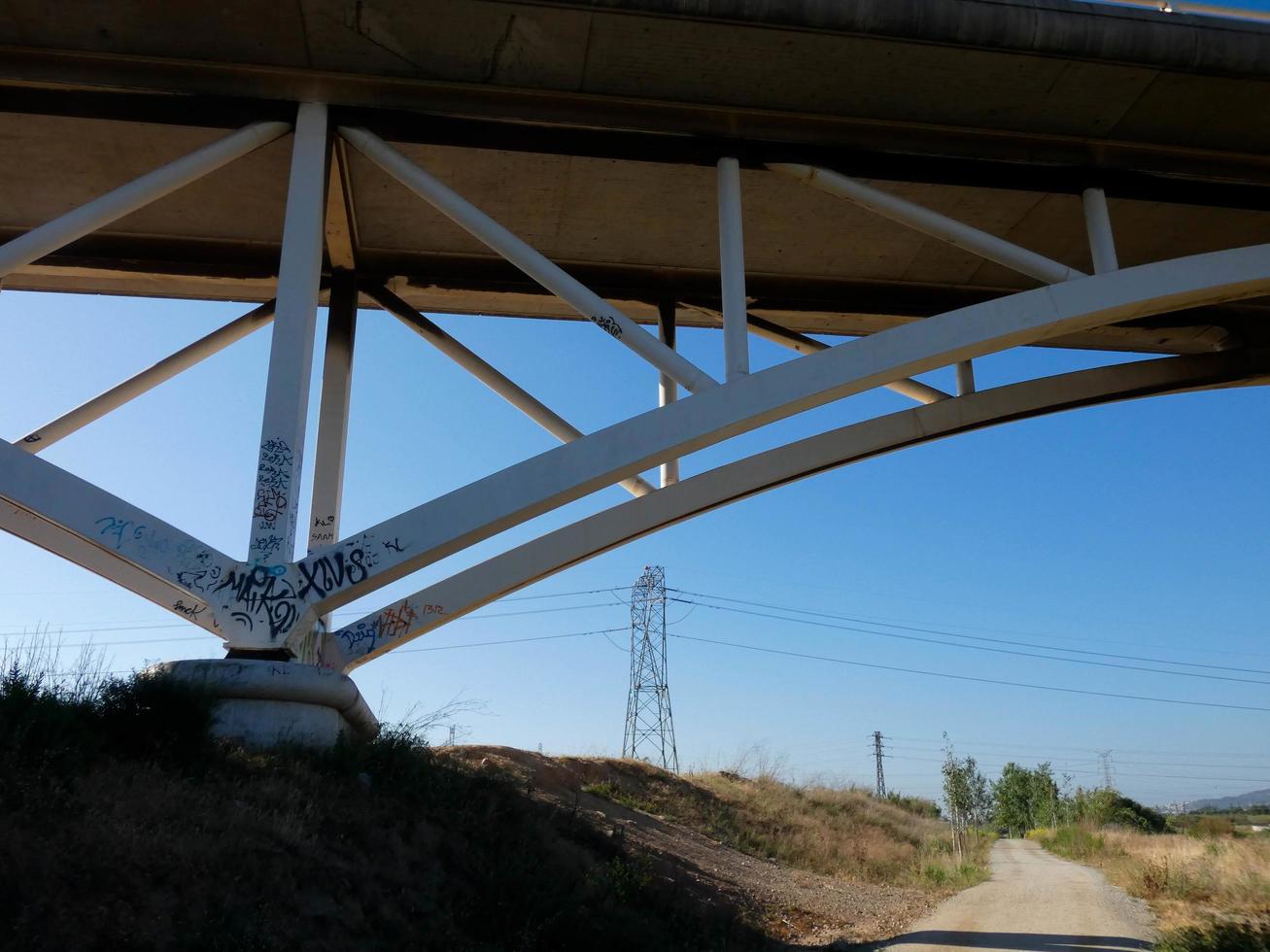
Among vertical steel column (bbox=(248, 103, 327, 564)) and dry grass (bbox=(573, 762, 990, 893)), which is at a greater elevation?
vertical steel column (bbox=(248, 103, 327, 564))

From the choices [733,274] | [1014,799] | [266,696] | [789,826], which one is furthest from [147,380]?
[1014,799]

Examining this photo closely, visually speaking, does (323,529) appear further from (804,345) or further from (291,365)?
(804,345)

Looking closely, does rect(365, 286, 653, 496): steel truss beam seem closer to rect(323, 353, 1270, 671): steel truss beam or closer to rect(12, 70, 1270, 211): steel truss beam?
rect(323, 353, 1270, 671): steel truss beam

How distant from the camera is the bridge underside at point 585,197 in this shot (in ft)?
27.1

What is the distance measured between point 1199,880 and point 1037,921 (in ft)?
16.4

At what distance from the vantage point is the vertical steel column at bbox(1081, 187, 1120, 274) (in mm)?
9547

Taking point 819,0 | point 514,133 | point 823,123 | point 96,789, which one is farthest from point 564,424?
point 96,789

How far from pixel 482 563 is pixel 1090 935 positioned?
28.8ft

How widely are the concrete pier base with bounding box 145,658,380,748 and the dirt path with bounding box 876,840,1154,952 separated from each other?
7229 mm

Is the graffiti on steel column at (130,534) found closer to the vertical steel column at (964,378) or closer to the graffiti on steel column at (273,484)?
the graffiti on steel column at (273,484)

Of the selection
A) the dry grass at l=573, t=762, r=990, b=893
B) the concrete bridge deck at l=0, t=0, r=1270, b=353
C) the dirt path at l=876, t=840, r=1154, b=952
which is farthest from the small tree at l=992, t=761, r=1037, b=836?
the concrete bridge deck at l=0, t=0, r=1270, b=353

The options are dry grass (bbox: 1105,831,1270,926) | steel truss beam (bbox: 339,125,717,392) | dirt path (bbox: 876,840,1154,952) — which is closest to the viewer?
steel truss beam (bbox: 339,125,717,392)

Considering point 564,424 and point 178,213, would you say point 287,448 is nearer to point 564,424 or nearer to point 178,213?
point 564,424

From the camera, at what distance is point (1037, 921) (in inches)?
534
